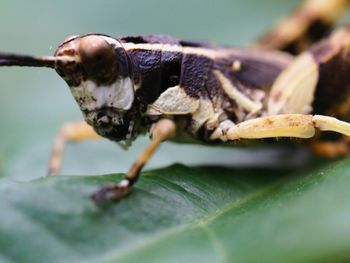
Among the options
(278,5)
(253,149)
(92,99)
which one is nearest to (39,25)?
(278,5)

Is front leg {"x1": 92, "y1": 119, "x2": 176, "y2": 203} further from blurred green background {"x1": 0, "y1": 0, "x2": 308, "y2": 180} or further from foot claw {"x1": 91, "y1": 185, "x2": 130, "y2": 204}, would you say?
blurred green background {"x1": 0, "y1": 0, "x2": 308, "y2": 180}

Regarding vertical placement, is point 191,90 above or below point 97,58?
below

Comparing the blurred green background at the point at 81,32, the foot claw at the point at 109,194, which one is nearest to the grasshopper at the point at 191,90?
the foot claw at the point at 109,194

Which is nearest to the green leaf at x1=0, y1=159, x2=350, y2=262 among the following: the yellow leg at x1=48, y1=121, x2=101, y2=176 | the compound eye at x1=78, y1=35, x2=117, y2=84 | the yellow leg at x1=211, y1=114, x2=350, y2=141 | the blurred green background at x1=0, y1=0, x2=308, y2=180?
the yellow leg at x1=211, y1=114, x2=350, y2=141

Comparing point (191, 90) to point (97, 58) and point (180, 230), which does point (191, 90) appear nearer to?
point (97, 58)

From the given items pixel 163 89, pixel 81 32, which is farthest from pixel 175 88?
pixel 81 32

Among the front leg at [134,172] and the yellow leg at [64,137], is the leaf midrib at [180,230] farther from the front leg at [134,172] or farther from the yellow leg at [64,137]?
the yellow leg at [64,137]

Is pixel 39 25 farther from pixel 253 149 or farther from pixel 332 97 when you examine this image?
pixel 332 97

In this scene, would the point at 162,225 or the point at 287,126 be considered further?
the point at 287,126
